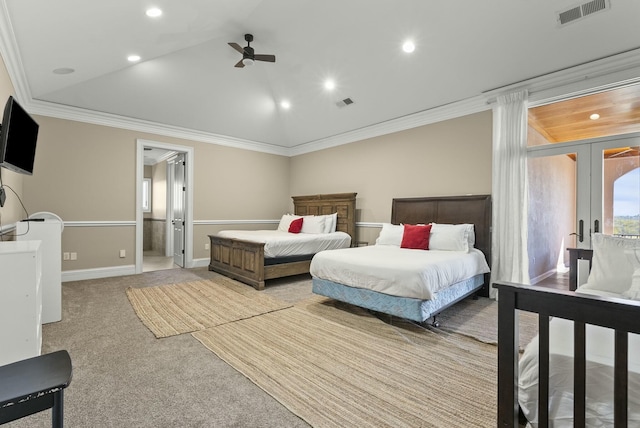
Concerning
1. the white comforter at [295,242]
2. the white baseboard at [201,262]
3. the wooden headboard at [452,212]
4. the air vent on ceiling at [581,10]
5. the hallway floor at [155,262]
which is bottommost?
the hallway floor at [155,262]

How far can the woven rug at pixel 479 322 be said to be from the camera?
9.06 feet

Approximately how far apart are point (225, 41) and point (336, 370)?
4.42 metres

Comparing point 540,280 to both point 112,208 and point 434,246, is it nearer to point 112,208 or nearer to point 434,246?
point 434,246

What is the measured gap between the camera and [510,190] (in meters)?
3.85

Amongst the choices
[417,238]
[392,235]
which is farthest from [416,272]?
[392,235]

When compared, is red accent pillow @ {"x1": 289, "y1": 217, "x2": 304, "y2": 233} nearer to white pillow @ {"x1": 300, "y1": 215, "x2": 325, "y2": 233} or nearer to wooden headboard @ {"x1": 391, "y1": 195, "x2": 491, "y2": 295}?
white pillow @ {"x1": 300, "y1": 215, "x2": 325, "y2": 233}

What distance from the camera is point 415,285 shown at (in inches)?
107

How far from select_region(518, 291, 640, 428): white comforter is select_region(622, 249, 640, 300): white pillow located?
1.87 ft

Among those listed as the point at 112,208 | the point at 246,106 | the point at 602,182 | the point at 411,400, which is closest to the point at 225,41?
the point at 246,106

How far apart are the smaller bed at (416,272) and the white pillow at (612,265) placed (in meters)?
1.12

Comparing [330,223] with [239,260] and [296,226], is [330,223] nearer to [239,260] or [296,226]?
[296,226]

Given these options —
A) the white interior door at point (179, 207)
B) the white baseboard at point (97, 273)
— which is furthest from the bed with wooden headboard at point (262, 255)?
the white baseboard at point (97, 273)

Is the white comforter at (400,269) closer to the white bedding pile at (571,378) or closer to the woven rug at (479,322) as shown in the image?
the woven rug at (479,322)

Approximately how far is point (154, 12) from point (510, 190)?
4500mm
